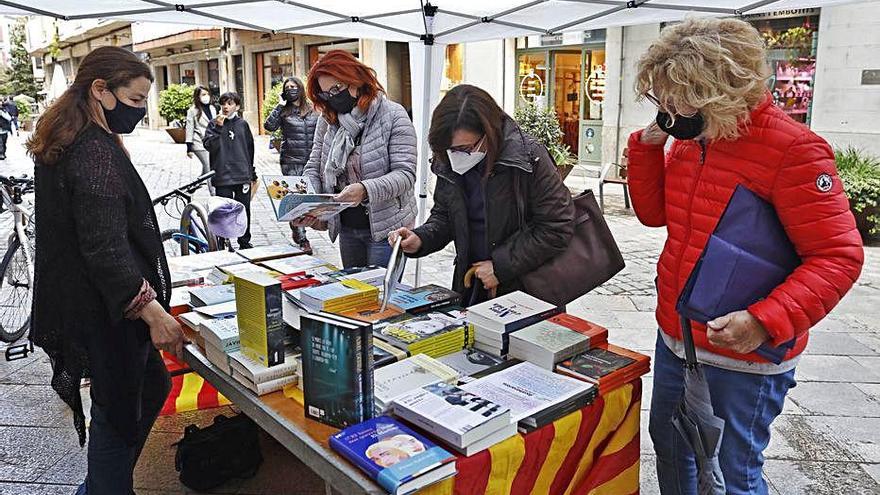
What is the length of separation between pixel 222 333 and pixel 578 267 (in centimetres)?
129

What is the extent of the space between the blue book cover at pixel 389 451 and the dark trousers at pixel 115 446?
3.28ft

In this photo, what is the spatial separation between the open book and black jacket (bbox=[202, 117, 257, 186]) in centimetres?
388

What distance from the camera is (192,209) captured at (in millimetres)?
5023

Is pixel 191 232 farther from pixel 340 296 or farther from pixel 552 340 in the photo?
pixel 552 340

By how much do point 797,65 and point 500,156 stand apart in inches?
379

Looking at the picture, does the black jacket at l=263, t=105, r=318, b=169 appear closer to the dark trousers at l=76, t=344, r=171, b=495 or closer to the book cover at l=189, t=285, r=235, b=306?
the book cover at l=189, t=285, r=235, b=306

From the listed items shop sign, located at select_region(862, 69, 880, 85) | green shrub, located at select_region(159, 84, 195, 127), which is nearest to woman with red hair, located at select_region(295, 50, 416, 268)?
shop sign, located at select_region(862, 69, 880, 85)

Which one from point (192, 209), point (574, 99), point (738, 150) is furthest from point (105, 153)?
point (574, 99)

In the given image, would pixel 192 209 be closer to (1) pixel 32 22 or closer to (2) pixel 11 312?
(2) pixel 11 312

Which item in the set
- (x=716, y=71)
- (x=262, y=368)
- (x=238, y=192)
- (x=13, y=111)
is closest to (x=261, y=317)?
(x=262, y=368)

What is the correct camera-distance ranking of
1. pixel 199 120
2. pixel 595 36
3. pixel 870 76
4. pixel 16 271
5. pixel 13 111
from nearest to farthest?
pixel 16 271 < pixel 199 120 < pixel 870 76 < pixel 595 36 < pixel 13 111

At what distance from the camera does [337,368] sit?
1695 mm

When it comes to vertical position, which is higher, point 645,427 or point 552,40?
point 552,40

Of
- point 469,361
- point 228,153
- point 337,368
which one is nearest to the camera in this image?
point 337,368
